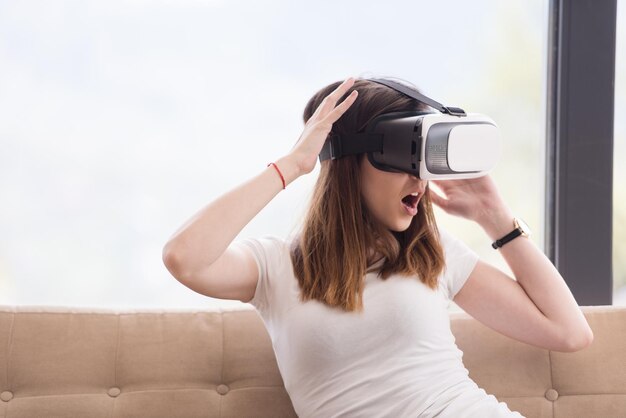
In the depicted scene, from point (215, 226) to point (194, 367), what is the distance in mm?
445

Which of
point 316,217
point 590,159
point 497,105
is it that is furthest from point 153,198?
point 590,159

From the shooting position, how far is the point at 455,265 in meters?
1.69

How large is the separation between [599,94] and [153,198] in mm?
1238

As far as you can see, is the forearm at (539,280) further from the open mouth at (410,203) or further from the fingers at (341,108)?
the fingers at (341,108)

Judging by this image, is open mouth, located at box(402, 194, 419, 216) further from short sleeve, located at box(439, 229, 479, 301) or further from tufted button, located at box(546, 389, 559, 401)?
tufted button, located at box(546, 389, 559, 401)

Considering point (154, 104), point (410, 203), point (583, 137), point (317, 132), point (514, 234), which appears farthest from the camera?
point (583, 137)

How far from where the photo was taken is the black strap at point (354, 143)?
60.6 inches

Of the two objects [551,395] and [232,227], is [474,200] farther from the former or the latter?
[232,227]

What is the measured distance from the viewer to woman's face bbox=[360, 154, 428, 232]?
157 cm

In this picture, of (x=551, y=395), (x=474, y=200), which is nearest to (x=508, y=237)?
(x=474, y=200)

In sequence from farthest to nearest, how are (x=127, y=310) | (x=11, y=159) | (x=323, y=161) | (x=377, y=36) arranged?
(x=377, y=36)
(x=11, y=159)
(x=127, y=310)
(x=323, y=161)

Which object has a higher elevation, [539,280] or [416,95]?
[416,95]

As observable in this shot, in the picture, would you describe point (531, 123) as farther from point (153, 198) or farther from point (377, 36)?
point (153, 198)

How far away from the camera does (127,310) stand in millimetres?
1734
